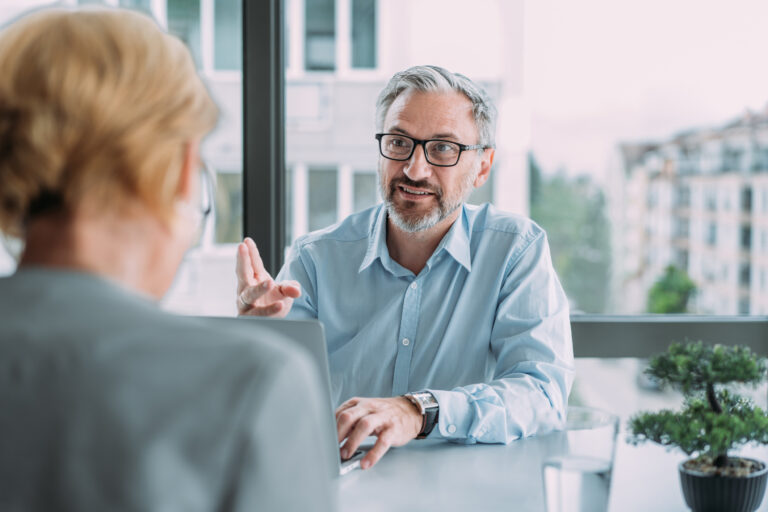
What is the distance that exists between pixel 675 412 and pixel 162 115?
0.90 meters

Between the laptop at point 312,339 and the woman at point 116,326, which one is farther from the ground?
the woman at point 116,326

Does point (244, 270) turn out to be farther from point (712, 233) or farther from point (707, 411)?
point (712, 233)

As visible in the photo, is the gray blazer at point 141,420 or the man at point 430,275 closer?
the gray blazer at point 141,420

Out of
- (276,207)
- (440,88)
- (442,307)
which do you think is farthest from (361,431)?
(276,207)

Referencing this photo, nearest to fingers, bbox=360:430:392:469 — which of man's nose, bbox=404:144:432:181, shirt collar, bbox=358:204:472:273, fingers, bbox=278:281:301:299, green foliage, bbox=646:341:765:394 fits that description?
fingers, bbox=278:281:301:299

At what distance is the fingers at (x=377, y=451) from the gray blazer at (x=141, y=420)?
73 cm

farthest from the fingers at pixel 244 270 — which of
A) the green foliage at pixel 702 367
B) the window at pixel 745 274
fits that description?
the window at pixel 745 274

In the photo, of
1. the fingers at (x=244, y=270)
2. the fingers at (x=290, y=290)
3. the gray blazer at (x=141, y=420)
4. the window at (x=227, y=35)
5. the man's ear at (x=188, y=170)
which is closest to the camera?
the gray blazer at (x=141, y=420)

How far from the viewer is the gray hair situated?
1.91 metres

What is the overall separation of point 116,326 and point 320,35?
Result: 2174 mm

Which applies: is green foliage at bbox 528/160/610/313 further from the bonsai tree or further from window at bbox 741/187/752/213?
the bonsai tree

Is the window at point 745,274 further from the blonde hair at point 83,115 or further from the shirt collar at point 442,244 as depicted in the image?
the blonde hair at point 83,115

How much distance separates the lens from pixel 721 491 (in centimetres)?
111

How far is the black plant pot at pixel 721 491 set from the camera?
1.12m
